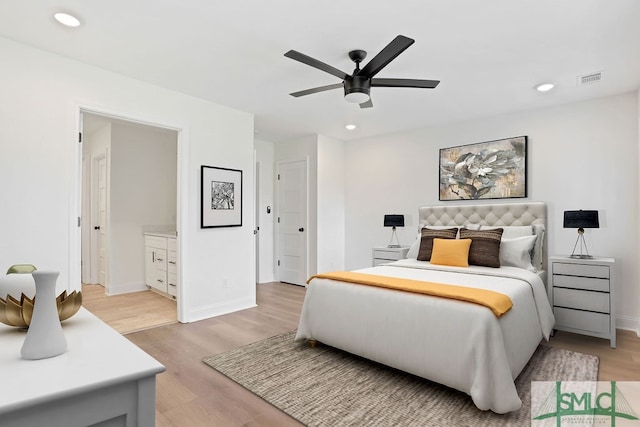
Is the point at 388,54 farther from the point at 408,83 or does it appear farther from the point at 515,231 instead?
the point at 515,231

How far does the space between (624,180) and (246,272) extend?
14.0 feet

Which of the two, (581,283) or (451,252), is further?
(451,252)

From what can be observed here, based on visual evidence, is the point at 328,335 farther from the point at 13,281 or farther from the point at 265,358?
the point at 13,281

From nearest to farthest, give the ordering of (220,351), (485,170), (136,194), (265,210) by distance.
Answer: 1. (220,351)
2. (485,170)
3. (136,194)
4. (265,210)

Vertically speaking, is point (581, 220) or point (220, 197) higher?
point (220, 197)

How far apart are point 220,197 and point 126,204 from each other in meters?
2.16

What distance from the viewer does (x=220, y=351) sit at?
3000 millimetres

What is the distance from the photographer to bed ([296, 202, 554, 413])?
2.05 m

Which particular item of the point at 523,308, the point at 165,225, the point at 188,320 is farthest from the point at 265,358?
the point at 165,225

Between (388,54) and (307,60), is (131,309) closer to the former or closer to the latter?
(307,60)

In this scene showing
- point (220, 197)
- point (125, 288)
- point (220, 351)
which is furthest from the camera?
point (125, 288)

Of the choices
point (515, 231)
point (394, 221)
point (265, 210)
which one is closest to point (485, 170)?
point (515, 231)

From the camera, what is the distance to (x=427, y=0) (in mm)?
2123

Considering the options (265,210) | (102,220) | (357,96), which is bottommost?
(102,220)
